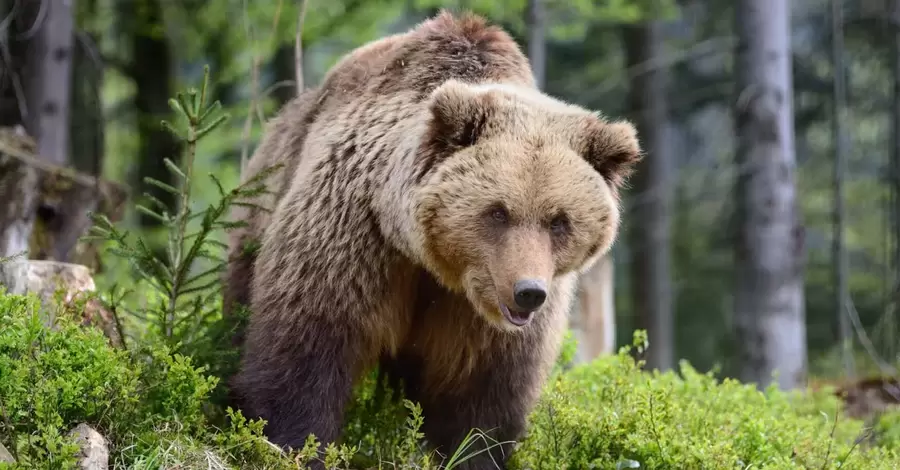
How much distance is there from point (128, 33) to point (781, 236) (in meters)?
8.59

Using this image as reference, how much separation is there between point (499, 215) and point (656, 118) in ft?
41.8

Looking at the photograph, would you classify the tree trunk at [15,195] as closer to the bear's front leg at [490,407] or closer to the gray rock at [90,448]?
the gray rock at [90,448]

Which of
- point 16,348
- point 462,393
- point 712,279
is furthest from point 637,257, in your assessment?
point 16,348

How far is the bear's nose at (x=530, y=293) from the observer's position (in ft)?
13.4

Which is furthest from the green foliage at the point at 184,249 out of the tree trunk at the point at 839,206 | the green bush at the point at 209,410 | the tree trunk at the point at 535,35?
the tree trunk at the point at 839,206

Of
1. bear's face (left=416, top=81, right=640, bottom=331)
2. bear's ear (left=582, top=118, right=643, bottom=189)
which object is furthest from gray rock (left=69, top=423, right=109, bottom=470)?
bear's ear (left=582, top=118, right=643, bottom=189)

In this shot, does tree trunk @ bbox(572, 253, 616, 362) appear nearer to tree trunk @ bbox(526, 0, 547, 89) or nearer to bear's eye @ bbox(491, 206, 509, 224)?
tree trunk @ bbox(526, 0, 547, 89)

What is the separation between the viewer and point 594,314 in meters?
10.9

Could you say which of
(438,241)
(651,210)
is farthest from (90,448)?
(651,210)

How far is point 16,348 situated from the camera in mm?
4164

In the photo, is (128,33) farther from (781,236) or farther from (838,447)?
(838,447)

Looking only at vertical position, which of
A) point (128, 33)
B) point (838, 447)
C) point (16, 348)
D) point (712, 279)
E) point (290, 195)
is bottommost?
point (712, 279)

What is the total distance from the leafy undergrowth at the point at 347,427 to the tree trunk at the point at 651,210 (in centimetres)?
975

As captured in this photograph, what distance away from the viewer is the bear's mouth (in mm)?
4289
